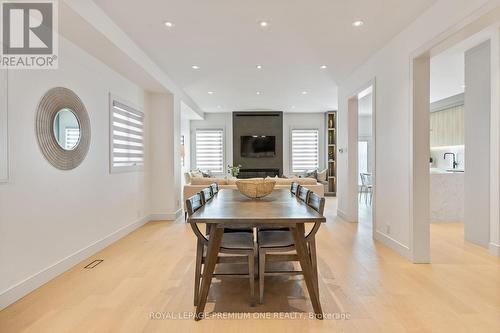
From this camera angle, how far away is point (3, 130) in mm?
2350

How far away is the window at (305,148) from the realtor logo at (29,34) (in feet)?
25.5

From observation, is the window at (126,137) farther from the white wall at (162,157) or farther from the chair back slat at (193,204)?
the chair back slat at (193,204)

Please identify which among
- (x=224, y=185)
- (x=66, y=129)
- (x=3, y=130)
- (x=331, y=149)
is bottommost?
(x=224, y=185)

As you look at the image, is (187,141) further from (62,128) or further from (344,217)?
(62,128)

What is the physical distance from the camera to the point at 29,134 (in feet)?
8.69

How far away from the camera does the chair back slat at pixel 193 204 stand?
215cm

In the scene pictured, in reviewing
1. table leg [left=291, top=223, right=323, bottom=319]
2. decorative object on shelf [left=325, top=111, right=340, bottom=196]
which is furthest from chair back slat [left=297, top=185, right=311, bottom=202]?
decorative object on shelf [left=325, top=111, right=340, bottom=196]

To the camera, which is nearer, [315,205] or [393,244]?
[315,205]

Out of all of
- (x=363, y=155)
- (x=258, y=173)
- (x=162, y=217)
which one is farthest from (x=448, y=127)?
(x=162, y=217)

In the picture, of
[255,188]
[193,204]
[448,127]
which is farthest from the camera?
[448,127]

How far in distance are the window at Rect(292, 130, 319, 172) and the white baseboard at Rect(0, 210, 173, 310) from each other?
6515mm

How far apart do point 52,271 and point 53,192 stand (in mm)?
788

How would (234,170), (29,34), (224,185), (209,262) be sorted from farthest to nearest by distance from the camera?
1. (234,170)
2. (224,185)
3. (29,34)
4. (209,262)

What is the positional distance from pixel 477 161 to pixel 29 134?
5219 millimetres
